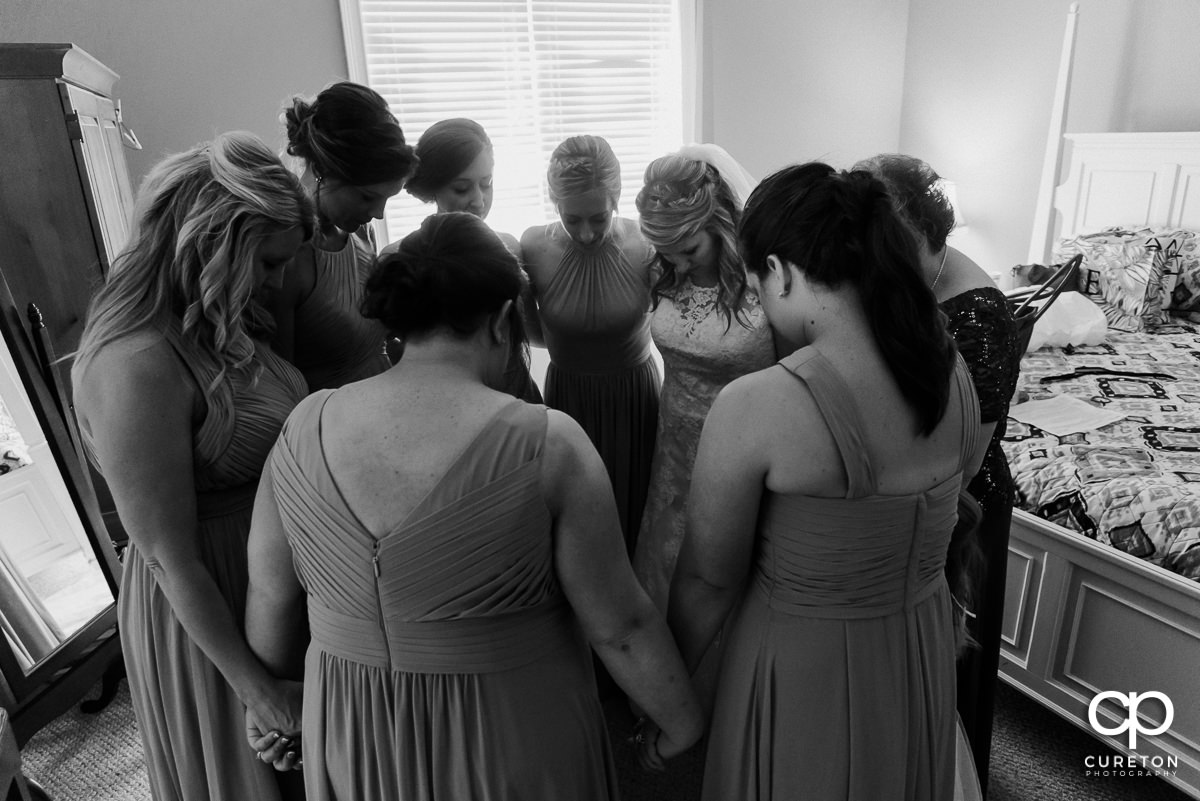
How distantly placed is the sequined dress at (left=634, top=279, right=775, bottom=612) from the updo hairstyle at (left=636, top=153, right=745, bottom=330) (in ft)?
0.12

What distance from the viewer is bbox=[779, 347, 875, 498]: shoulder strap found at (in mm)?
882

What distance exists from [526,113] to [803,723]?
3.35 metres

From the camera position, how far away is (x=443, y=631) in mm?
874

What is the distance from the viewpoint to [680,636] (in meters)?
1.10

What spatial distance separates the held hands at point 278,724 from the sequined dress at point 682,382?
0.91 metres

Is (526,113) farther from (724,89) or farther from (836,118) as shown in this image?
(836,118)

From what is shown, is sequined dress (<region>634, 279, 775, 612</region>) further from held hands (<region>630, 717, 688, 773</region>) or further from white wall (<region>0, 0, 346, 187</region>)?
white wall (<region>0, 0, 346, 187</region>)

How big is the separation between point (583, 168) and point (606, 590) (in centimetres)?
112

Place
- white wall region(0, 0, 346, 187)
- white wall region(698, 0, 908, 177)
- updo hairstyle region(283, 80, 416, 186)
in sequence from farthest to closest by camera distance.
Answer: white wall region(698, 0, 908, 177)
white wall region(0, 0, 346, 187)
updo hairstyle region(283, 80, 416, 186)

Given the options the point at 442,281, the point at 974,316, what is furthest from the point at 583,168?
the point at 442,281

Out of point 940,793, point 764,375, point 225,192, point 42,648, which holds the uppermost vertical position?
point 225,192

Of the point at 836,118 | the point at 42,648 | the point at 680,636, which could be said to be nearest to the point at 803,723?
the point at 680,636

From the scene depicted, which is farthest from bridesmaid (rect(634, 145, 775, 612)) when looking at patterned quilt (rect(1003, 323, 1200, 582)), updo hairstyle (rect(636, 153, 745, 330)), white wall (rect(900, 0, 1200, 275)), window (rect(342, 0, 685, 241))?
white wall (rect(900, 0, 1200, 275))

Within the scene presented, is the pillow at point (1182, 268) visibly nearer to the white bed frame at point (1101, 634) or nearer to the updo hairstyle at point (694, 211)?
the white bed frame at point (1101, 634)
